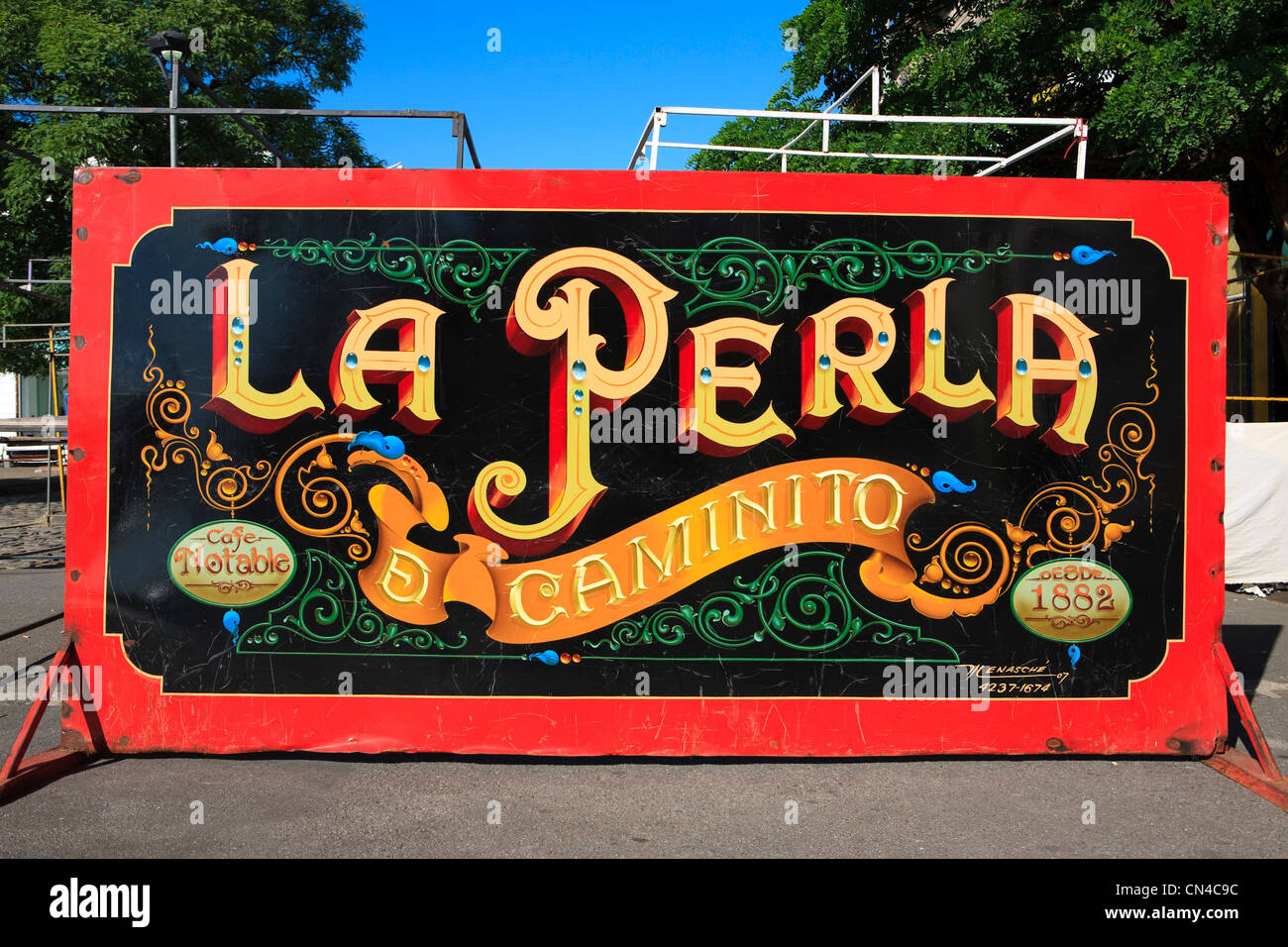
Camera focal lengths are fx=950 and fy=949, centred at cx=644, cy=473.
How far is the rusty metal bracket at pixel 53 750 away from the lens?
14.7 ft

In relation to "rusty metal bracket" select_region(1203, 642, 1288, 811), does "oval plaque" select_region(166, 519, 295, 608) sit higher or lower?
higher

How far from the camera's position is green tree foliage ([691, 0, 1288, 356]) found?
396 inches

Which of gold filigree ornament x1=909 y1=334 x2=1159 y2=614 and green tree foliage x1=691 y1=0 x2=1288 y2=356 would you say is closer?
gold filigree ornament x1=909 y1=334 x2=1159 y2=614

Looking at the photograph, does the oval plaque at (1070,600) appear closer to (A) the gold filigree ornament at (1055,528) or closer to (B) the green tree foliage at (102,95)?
(A) the gold filigree ornament at (1055,528)

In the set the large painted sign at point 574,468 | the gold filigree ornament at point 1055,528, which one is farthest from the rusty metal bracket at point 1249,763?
the gold filigree ornament at point 1055,528

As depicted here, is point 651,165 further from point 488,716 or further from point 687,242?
point 488,716

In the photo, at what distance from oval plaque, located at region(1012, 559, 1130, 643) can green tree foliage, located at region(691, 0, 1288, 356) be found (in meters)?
5.60

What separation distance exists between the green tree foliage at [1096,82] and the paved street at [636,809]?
6595 mm

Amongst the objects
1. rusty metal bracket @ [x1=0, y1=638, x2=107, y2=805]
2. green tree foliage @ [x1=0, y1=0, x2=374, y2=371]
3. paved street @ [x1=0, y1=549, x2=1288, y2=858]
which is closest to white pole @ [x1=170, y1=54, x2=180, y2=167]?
rusty metal bracket @ [x1=0, y1=638, x2=107, y2=805]

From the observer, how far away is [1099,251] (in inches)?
195

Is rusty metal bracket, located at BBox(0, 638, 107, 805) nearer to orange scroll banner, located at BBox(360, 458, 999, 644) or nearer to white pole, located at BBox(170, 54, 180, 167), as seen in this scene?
orange scroll banner, located at BBox(360, 458, 999, 644)

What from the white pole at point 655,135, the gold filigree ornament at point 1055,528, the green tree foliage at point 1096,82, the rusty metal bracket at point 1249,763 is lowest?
the rusty metal bracket at point 1249,763
